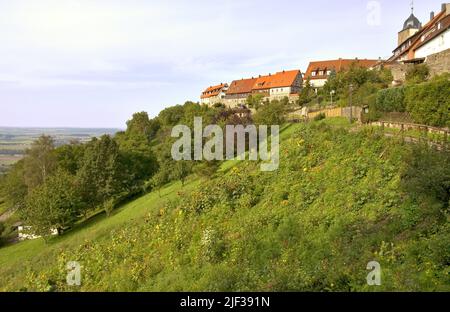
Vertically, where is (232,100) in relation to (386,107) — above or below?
above

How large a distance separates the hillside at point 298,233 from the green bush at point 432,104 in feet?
10.2

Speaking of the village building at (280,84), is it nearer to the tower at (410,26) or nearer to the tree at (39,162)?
the tower at (410,26)

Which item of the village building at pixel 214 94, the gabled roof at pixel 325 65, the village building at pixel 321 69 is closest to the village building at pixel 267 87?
the gabled roof at pixel 325 65

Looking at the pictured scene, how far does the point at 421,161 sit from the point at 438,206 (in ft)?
6.43

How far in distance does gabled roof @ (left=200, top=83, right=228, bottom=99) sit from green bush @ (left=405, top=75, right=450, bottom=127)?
239 feet

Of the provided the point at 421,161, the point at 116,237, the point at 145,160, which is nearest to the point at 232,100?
the point at 145,160

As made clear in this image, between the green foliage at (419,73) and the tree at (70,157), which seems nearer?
the green foliage at (419,73)

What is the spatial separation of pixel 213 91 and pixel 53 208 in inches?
2772

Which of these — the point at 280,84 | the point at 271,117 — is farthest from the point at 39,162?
the point at 280,84

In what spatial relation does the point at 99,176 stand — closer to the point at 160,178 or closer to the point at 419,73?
the point at 160,178

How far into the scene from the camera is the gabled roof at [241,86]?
81.2 meters

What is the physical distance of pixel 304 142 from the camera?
21.8 metres

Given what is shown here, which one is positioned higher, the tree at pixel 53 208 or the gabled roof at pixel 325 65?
the gabled roof at pixel 325 65
